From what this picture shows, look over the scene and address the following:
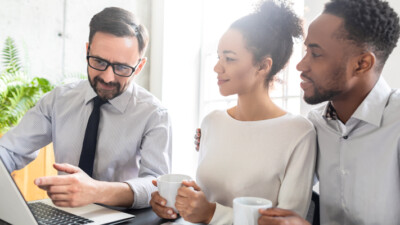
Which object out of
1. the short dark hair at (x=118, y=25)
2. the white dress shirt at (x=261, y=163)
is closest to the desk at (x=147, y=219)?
the white dress shirt at (x=261, y=163)

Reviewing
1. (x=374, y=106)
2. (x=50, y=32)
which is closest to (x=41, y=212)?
(x=374, y=106)

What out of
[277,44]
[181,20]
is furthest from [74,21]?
[277,44]

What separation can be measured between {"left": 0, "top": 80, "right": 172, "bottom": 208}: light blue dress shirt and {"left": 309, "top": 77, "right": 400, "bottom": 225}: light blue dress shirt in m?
0.68

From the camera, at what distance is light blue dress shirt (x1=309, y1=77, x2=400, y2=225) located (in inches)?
41.6

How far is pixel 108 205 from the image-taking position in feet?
3.82

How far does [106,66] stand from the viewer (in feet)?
4.90

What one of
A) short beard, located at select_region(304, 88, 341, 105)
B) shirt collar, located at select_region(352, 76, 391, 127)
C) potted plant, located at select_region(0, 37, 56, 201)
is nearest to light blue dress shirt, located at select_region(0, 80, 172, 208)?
short beard, located at select_region(304, 88, 341, 105)

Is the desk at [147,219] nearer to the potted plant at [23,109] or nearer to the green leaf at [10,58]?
the potted plant at [23,109]

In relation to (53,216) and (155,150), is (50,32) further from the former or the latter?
(53,216)

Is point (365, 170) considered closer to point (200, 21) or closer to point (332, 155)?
point (332, 155)

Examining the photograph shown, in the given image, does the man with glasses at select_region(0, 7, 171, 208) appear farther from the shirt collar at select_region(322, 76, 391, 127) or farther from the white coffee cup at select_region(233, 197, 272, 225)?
the shirt collar at select_region(322, 76, 391, 127)

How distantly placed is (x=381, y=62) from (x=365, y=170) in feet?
1.22

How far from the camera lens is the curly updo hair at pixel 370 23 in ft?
3.61

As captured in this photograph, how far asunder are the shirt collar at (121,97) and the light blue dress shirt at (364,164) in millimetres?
877
